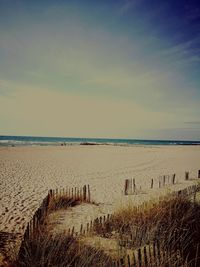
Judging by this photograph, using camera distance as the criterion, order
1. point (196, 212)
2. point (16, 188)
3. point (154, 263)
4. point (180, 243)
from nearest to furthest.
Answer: point (154, 263) → point (180, 243) → point (196, 212) → point (16, 188)

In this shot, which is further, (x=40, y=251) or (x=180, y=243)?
(x=180, y=243)

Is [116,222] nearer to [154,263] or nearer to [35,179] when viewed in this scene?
[154,263]

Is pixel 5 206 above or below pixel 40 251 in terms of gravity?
below

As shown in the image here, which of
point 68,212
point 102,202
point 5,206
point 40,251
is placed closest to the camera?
point 40,251

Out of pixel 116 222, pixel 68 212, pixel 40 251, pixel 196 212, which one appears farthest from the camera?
pixel 68 212

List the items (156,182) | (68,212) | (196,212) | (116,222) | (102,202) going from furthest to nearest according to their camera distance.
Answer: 1. (156,182)
2. (102,202)
3. (68,212)
4. (196,212)
5. (116,222)

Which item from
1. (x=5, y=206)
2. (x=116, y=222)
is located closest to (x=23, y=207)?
(x=5, y=206)

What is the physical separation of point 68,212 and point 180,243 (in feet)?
12.9

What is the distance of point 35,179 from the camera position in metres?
15.1

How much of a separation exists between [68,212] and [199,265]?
4.39 meters

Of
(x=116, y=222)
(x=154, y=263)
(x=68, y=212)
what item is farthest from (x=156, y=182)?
(x=154, y=263)

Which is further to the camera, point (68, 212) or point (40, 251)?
point (68, 212)

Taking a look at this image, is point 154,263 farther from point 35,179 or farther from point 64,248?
point 35,179

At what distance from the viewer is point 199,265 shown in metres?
4.49
